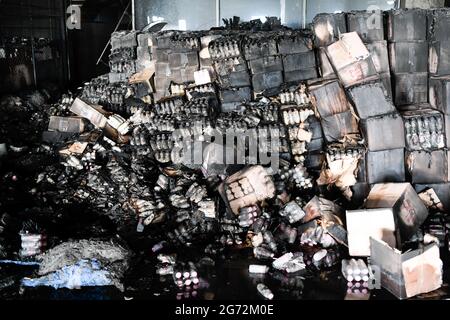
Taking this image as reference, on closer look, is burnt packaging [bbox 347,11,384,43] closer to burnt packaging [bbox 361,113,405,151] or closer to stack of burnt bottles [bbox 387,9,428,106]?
stack of burnt bottles [bbox 387,9,428,106]

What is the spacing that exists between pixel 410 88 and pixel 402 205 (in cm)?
191

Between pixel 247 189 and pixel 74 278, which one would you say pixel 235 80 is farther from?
pixel 74 278

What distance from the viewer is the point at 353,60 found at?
5.90 meters

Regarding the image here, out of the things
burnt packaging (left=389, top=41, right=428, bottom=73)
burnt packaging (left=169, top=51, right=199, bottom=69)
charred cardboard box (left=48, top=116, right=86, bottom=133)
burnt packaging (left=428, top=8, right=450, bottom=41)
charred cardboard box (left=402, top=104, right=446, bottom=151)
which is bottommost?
charred cardboard box (left=402, top=104, right=446, bottom=151)

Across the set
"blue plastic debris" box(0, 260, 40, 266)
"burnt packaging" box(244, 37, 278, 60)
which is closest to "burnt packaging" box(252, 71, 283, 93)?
"burnt packaging" box(244, 37, 278, 60)

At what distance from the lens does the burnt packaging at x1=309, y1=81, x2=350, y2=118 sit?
6.14 metres

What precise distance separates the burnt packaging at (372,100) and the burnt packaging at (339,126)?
13.1 inches

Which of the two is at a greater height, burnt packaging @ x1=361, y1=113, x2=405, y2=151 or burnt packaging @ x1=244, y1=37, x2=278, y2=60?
burnt packaging @ x1=244, y1=37, x2=278, y2=60

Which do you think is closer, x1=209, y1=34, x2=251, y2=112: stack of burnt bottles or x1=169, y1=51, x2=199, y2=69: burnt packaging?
x1=209, y1=34, x2=251, y2=112: stack of burnt bottles

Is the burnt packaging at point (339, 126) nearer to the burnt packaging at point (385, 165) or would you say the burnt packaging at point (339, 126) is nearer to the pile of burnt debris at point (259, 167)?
the pile of burnt debris at point (259, 167)

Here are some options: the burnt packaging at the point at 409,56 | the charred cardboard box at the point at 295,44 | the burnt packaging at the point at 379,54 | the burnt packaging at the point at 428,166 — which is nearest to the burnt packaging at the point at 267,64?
the charred cardboard box at the point at 295,44

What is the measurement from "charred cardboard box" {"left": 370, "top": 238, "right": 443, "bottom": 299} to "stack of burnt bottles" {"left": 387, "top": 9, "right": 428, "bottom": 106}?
269cm

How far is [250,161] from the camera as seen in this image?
20.2 feet

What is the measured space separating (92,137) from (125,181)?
4.20 ft
